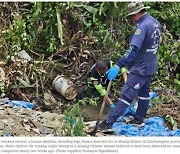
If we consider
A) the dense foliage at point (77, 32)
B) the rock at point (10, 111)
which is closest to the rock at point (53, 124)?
the rock at point (10, 111)

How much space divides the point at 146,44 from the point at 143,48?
5cm

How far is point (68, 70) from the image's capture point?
633 cm

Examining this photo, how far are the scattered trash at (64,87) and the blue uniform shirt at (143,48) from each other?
1.07 metres

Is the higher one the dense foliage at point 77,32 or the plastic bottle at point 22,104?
the dense foliage at point 77,32

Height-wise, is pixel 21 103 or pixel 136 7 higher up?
pixel 136 7

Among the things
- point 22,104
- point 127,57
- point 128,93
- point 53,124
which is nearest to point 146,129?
point 128,93

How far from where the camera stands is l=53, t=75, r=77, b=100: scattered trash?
19.5 feet

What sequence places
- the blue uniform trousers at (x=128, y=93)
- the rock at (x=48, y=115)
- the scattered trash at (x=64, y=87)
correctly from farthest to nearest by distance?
the scattered trash at (x=64, y=87) → the rock at (x=48, y=115) → the blue uniform trousers at (x=128, y=93)

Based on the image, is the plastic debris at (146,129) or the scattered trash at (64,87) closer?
the plastic debris at (146,129)

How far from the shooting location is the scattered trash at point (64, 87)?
5949 mm

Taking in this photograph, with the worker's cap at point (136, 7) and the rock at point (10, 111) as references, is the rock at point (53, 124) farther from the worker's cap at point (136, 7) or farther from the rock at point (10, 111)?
the worker's cap at point (136, 7)

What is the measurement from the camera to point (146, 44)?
4980 mm

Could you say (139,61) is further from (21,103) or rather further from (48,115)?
(21,103)

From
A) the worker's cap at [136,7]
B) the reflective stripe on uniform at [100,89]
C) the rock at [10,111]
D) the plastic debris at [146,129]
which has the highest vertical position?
the worker's cap at [136,7]
